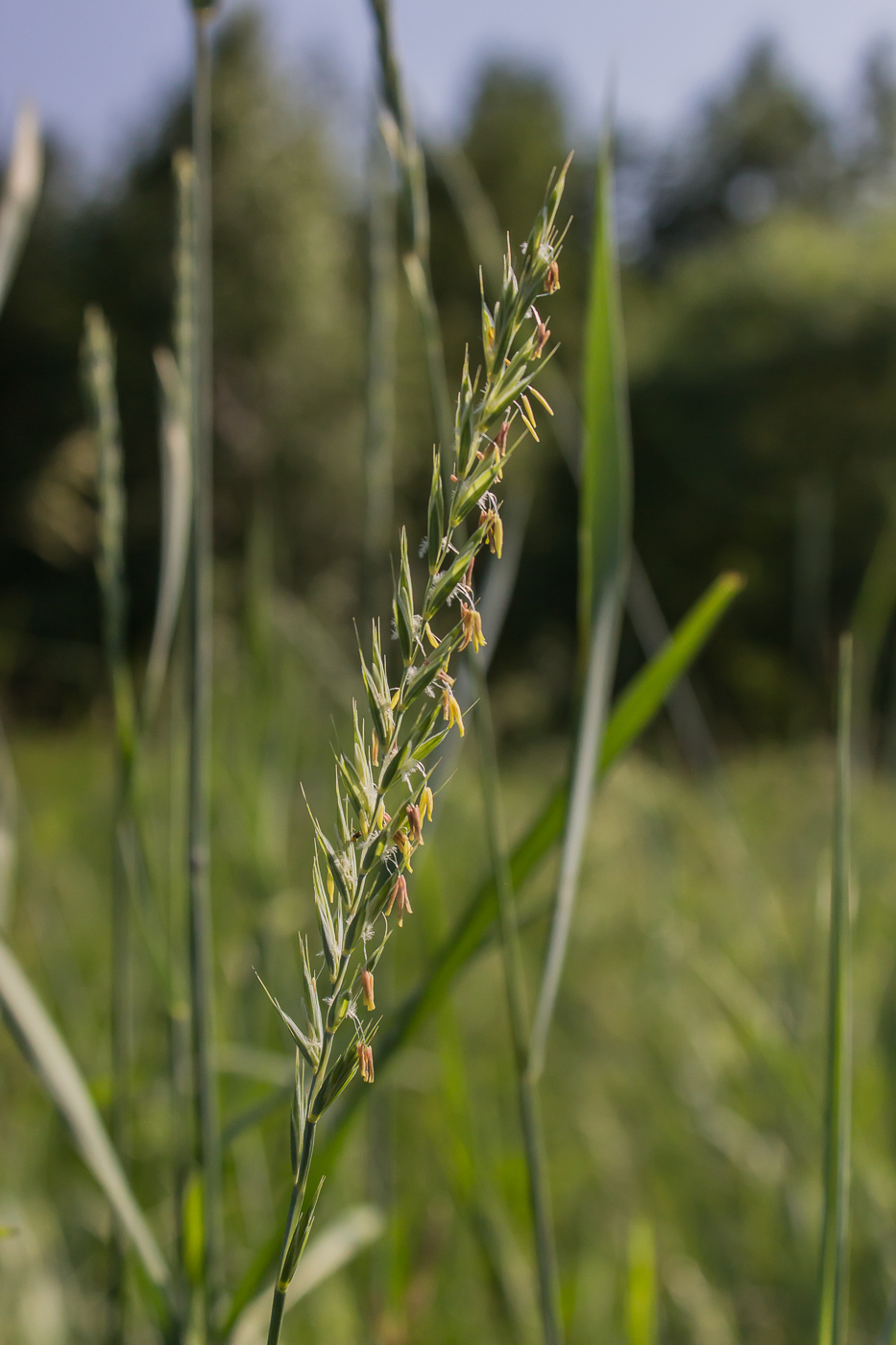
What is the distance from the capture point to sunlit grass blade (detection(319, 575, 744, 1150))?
0.76 ft

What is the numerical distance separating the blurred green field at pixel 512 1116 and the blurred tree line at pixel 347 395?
2.99 metres

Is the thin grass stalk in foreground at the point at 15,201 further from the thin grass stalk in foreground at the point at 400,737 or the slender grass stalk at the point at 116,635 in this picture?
the thin grass stalk in foreground at the point at 400,737

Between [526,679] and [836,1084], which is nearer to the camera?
[836,1084]

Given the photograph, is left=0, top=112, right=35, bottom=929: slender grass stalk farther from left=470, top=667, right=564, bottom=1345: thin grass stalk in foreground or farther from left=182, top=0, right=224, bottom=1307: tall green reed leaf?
left=470, top=667, right=564, bottom=1345: thin grass stalk in foreground

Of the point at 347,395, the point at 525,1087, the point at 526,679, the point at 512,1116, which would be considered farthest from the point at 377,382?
the point at 347,395

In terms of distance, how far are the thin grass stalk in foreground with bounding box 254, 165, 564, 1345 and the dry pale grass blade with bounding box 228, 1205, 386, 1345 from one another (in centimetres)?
19

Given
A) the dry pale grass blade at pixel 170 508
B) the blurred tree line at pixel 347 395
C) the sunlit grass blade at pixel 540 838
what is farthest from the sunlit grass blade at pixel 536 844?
the blurred tree line at pixel 347 395

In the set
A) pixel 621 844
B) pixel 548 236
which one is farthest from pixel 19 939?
pixel 548 236

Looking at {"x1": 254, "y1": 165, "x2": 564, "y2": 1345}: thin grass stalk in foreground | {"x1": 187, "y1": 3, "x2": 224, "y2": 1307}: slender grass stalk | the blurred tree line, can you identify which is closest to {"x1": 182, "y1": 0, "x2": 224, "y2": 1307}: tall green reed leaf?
{"x1": 187, "y1": 3, "x2": 224, "y2": 1307}: slender grass stalk

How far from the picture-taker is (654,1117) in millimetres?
915

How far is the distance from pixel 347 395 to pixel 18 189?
5616 millimetres

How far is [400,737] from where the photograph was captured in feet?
0.37

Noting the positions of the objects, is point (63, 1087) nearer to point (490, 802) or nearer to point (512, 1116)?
point (490, 802)

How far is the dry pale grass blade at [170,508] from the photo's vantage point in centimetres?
29
